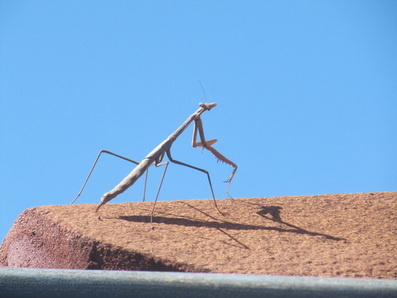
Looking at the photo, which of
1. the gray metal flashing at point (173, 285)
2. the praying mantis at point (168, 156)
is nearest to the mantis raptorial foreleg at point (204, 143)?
the praying mantis at point (168, 156)

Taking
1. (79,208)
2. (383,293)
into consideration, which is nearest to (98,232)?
(79,208)

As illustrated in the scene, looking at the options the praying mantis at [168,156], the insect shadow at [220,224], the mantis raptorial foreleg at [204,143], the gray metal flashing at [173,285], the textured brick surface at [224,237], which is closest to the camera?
the gray metal flashing at [173,285]

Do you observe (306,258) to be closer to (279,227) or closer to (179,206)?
(279,227)

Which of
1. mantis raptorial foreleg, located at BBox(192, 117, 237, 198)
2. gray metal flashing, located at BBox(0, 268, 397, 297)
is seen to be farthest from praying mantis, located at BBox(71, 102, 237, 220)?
gray metal flashing, located at BBox(0, 268, 397, 297)

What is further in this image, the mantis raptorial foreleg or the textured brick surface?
the mantis raptorial foreleg

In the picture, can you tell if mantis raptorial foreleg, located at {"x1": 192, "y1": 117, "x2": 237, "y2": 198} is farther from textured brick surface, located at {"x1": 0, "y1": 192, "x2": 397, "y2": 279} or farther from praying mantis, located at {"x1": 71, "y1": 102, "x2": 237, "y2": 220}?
textured brick surface, located at {"x1": 0, "y1": 192, "x2": 397, "y2": 279}

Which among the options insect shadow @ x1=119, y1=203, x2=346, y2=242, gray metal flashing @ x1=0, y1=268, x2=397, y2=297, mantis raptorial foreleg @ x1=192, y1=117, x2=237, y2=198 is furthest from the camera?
mantis raptorial foreleg @ x1=192, y1=117, x2=237, y2=198

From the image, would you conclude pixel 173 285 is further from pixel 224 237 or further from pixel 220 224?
pixel 220 224

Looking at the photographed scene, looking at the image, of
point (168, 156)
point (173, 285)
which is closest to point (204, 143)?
point (168, 156)

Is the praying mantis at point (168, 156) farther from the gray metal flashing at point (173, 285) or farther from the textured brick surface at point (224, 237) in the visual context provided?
the gray metal flashing at point (173, 285)
